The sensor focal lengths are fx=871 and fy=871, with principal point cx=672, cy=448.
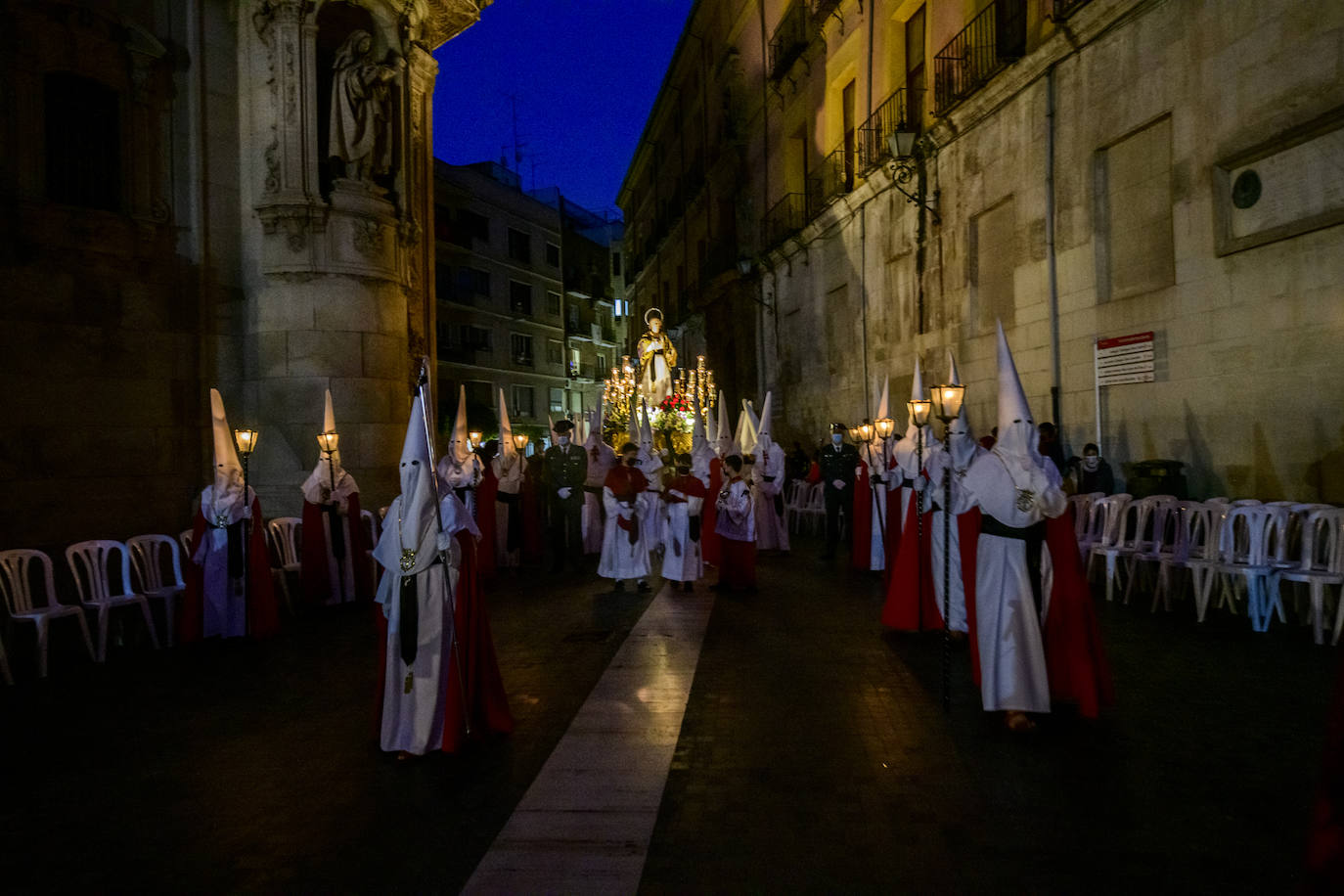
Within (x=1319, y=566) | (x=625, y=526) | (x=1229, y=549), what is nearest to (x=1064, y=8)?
(x=1229, y=549)

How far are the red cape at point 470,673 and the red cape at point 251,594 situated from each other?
11.7ft

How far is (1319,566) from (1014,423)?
423cm

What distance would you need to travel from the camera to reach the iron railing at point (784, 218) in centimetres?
2333

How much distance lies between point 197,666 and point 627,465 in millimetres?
5395

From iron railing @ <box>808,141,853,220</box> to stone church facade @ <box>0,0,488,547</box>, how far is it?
9.93 meters

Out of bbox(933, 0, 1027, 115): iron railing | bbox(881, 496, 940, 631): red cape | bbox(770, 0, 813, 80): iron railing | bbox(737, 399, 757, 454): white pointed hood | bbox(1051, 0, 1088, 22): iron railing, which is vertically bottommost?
bbox(881, 496, 940, 631): red cape

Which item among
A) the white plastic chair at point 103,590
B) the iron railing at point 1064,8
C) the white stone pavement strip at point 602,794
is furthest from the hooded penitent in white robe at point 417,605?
the iron railing at point 1064,8

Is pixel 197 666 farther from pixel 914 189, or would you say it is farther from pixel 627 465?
pixel 914 189

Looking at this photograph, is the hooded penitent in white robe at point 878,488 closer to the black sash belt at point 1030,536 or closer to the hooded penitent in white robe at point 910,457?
the hooded penitent in white robe at point 910,457

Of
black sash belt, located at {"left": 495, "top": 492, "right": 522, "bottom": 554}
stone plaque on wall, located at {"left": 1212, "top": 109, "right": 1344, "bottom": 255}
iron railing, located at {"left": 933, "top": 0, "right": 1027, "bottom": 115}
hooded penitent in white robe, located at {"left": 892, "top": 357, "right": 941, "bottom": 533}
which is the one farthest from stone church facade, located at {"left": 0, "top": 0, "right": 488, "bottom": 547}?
stone plaque on wall, located at {"left": 1212, "top": 109, "right": 1344, "bottom": 255}

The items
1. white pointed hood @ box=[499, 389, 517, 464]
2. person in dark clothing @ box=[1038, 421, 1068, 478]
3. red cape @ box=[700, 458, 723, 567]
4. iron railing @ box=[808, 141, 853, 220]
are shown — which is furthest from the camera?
iron railing @ box=[808, 141, 853, 220]

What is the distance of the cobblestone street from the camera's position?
3641 millimetres

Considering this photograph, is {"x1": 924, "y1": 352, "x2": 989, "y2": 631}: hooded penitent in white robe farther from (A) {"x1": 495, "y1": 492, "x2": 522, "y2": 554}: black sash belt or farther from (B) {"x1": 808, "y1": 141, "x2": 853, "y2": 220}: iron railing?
(B) {"x1": 808, "y1": 141, "x2": 853, "y2": 220}: iron railing

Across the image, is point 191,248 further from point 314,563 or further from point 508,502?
point 508,502
